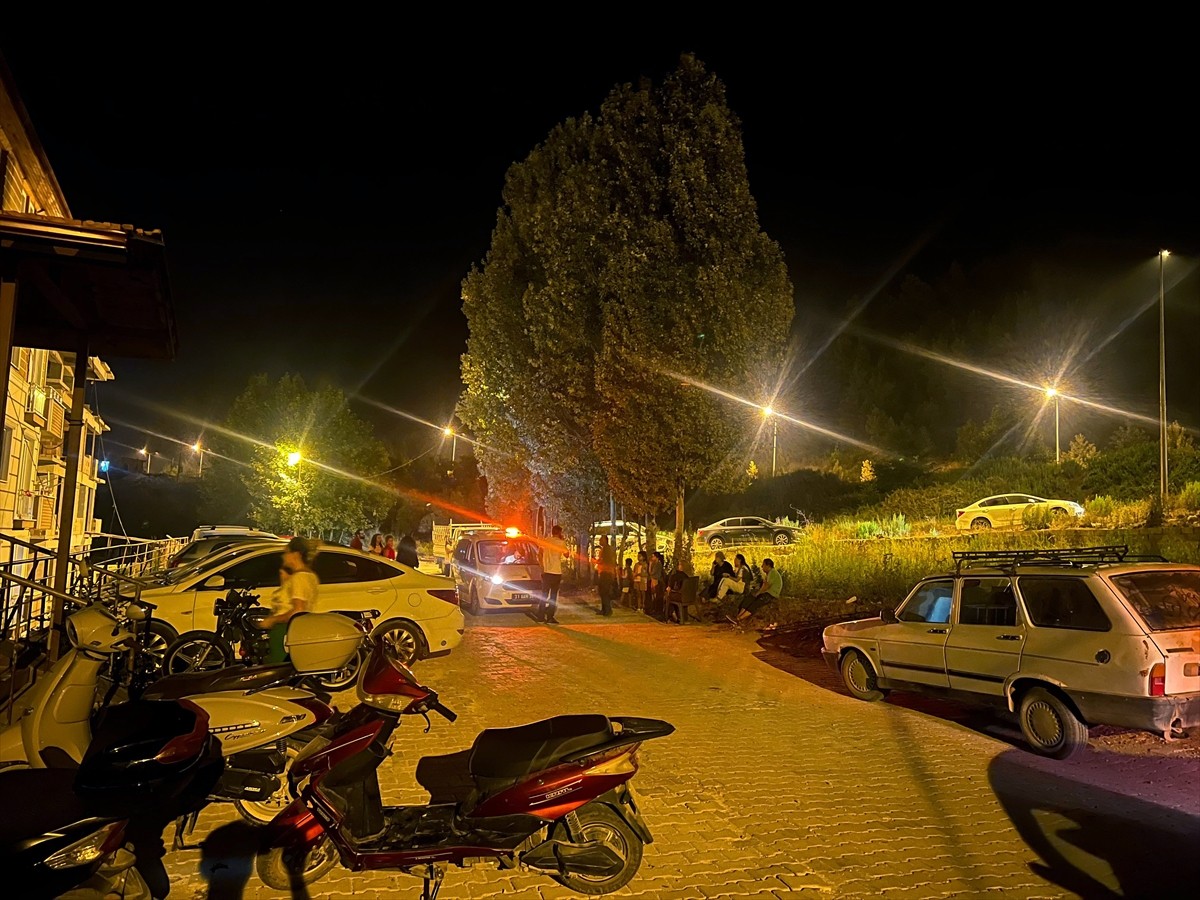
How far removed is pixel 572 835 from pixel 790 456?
2235 inches

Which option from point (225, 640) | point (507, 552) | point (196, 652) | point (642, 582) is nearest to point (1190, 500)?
point (642, 582)

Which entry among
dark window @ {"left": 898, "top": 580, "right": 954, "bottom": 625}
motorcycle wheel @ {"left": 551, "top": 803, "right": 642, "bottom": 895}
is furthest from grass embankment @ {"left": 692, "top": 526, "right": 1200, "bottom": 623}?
motorcycle wheel @ {"left": 551, "top": 803, "right": 642, "bottom": 895}

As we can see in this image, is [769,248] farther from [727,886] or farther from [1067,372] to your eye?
[1067,372]

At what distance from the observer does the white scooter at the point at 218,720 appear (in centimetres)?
506

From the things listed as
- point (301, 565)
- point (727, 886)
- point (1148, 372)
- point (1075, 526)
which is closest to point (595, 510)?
point (1075, 526)

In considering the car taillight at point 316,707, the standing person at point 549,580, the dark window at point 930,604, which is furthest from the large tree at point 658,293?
the car taillight at point 316,707

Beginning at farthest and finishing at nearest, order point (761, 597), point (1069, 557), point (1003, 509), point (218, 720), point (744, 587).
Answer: point (1003, 509) → point (744, 587) → point (761, 597) → point (1069, 557) → point (218, 720)

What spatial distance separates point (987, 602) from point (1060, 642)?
3.43 ft

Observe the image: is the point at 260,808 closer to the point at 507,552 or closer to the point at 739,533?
the point at 507,552

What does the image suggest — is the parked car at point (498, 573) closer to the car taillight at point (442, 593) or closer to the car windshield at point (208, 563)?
the car taillight at point (442, 593)

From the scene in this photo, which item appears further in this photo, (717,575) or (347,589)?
(717,575)

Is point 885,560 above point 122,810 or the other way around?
above

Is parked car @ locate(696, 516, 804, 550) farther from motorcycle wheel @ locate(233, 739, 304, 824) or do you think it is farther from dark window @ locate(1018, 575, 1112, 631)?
motorcycle wheel @ locate(233, 739, 304, 824)

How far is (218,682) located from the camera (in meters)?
5.64
